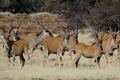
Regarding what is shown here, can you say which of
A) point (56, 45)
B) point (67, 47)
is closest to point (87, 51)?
point (67, 47)

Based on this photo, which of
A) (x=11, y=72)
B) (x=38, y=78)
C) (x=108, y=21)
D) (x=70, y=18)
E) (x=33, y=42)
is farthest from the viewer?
(x=70, y=18)

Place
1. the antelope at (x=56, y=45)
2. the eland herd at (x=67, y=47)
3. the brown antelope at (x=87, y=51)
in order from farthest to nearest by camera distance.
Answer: the antelope at (x=56, y=45)
the eland herd at (x=67, y=47)
the brown antelope at (x=87, y=51)

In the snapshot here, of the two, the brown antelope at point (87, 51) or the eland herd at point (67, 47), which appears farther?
the eland herd at point (67, 47)

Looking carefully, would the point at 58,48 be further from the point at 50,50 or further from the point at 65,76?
the point at 65,76

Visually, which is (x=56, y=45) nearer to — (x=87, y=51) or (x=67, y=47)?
(x=67, y=47)

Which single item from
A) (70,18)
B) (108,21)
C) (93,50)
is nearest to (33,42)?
(93,50)

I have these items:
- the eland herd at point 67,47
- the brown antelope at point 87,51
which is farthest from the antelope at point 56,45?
the brown antelope at point 87,51

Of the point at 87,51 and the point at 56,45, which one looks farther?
the point at 56,45

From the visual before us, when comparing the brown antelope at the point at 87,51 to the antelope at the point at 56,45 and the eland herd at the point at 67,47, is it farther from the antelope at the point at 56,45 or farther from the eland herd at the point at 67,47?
the antelope at the point at 56,45

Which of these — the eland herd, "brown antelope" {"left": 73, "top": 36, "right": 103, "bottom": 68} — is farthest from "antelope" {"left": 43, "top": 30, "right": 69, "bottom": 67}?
"brown antelope" {"left": 73, "top": 36, "right": 103, "bottom": 68}

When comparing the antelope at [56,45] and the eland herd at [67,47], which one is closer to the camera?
the eland herd at [67,47]

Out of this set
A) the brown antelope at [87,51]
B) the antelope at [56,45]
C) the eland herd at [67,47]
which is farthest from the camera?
the antelope at [56,45]

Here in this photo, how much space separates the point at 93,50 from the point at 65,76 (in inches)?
151

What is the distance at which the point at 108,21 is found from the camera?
30406 millimetres
